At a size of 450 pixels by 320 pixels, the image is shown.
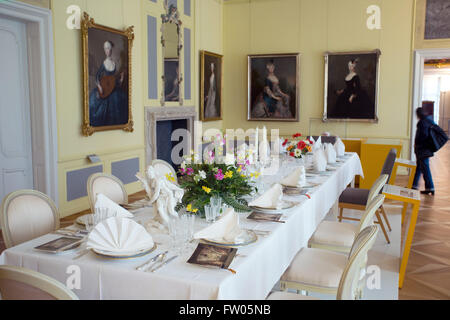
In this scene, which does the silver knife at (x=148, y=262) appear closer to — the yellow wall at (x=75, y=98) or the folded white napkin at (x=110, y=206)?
the folded white napkin at (x=110, y=206)

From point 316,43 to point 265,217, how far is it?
25.9 feet

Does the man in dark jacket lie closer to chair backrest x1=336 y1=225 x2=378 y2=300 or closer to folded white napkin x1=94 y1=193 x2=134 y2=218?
chair backrest x1=336 y1=225 x2=378 y2=300

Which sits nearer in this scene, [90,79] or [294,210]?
[294,210]

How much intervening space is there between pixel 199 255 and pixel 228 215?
1.42 ft

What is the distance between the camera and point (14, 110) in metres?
5.37

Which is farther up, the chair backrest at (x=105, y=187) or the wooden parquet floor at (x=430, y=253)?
the chair backrest at (x=105, y=187)

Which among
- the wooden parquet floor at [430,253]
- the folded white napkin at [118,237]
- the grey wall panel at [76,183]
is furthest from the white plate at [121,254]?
the grey wall panel at [76,183]

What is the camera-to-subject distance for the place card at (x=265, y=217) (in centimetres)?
284

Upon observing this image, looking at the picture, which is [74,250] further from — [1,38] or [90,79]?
[90,79]

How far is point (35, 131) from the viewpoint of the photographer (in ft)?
18.3

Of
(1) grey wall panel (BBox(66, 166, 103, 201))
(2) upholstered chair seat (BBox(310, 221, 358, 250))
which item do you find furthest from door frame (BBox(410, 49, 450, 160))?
(1) grey wall panel (BBox(66, 166, 103, 201))

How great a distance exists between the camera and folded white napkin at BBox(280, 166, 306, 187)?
383 centimetres

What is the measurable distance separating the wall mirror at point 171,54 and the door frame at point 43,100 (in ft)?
9.35

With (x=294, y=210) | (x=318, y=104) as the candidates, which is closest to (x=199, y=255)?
(x=294, y=210)
